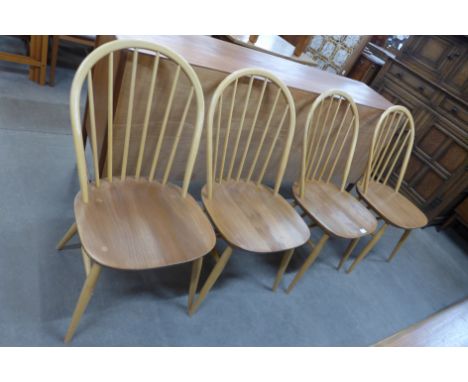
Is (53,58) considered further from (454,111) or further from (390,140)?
(454,111)

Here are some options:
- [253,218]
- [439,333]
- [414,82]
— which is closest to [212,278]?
[253,218]

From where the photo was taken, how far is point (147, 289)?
1.31m

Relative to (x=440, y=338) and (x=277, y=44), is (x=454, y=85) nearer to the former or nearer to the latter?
(x=277, y=44)

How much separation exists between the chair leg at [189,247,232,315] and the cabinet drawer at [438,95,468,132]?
2.12 meters

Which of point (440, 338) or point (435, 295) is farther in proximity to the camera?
point (435, 295)

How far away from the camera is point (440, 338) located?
1111mm

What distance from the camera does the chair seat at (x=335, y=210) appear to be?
1404 mm

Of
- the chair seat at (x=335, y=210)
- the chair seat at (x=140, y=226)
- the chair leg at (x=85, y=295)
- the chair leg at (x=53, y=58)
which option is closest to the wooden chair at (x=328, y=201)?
the chair seat at (x=335, y=210)

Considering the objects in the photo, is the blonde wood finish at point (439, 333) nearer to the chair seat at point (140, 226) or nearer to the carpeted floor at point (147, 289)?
the carpeted floor at point (147, 289)

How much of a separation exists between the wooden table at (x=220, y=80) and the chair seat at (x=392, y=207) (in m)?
0.31

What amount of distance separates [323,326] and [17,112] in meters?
2.18

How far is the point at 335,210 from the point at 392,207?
49 centimetres

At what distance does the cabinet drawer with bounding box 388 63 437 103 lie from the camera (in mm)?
2364
